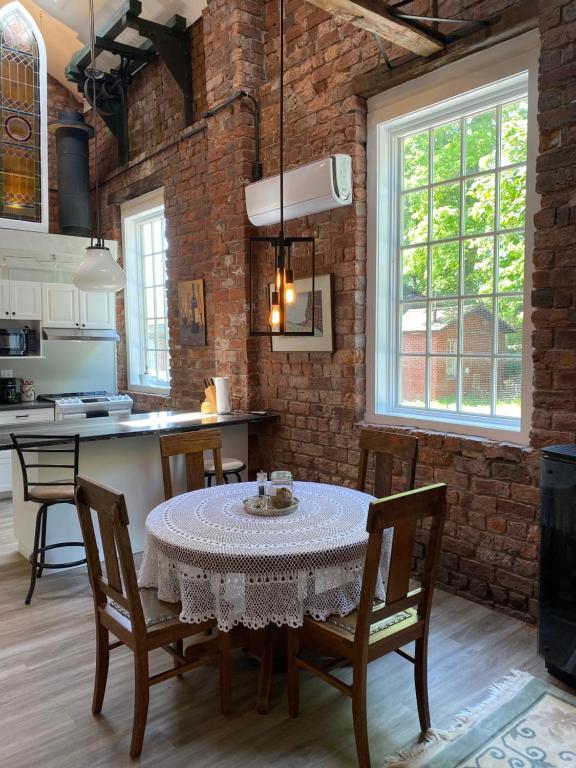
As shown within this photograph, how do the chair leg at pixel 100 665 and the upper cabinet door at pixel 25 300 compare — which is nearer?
the chair leg at pixel 100 665

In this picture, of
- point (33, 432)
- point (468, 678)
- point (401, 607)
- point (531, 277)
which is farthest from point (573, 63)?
point (33, 432)

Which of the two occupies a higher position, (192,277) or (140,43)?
(140,43)

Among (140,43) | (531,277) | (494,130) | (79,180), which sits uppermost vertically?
(140,43)

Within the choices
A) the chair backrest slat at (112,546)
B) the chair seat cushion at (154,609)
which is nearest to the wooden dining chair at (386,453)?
the chair seat cushion at (154,609)

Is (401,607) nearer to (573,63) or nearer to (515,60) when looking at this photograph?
(573,63)

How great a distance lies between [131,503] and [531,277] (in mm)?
2836

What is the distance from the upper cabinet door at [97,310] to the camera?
597 centimetres

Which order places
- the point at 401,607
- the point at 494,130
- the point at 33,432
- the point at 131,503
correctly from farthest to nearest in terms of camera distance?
the point at 131,503 < the point at 33,432 < the point at 494,130 < the point at 401,607

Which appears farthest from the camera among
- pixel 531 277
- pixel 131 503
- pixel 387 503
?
pixel 131 503

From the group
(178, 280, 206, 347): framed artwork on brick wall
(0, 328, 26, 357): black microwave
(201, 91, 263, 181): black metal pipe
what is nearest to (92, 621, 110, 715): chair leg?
(178, 280, 206, 347): framed artwork on brick wall

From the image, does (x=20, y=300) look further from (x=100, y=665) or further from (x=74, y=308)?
(x=100, y=665)

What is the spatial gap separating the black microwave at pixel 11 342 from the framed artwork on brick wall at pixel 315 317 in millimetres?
2925

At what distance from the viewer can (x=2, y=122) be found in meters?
5.32

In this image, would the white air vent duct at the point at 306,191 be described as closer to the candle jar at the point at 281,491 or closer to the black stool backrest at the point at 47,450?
the candle jar at the point at 281,491
